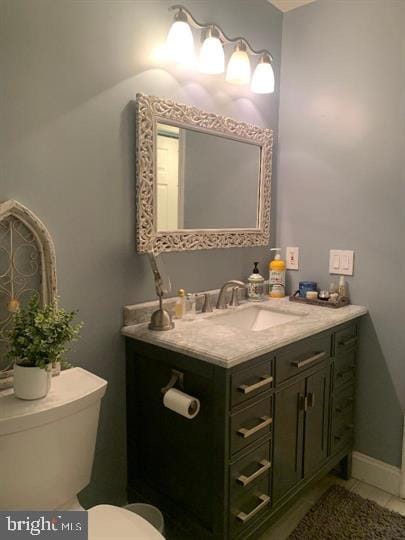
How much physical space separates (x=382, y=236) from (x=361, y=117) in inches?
23.3

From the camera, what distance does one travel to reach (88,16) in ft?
4.82

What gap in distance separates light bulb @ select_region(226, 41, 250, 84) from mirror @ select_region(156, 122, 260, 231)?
281 mm

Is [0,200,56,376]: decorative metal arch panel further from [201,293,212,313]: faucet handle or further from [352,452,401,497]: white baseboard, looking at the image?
[352,452,401,497]: white baseboard

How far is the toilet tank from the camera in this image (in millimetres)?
1146

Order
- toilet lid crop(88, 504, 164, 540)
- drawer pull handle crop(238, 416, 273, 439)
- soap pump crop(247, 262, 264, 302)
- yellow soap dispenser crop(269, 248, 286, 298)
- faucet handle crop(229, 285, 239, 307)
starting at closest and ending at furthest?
toilet lid crop(88, 504, 164, 540) < drawer pull handle crop(238, 416, 273, 439) < faucet handle crop(229, 285, 239, 307) < soap pump crop(247, 262, 264, 302) < yellow soap dispenser crop(269, 248, 286, 298)

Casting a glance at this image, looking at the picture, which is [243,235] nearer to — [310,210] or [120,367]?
[310,210]

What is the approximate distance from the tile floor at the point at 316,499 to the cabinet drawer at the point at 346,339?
0.69m

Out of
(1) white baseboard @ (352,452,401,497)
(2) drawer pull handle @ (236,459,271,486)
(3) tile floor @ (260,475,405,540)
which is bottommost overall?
(3) tile floor @ (260,475,405,540)

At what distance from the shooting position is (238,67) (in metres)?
1.94

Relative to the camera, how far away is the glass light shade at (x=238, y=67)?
1.94 m

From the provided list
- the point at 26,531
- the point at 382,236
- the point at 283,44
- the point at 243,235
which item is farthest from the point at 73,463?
the point at 283,44

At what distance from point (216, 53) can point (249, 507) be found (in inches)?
72.2

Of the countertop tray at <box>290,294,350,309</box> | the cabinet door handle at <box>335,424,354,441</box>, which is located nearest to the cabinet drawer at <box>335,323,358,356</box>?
the countertop tray at <box>290,294,350,309</box>

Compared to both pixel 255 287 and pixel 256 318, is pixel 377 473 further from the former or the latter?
pixel 255 287
